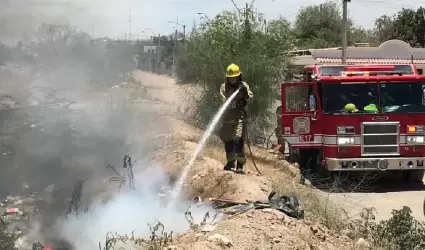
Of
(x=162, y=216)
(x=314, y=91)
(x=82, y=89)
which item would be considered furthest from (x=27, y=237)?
(x=82, y=89)

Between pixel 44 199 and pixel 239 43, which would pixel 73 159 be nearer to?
pixel 44 199

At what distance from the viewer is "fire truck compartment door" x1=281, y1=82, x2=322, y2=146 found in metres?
10.4

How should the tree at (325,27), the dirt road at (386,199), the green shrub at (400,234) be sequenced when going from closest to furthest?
the green shrub at (400,234), the dirt road at (386,199), the tree at (325,27)

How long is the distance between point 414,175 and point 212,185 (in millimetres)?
4905

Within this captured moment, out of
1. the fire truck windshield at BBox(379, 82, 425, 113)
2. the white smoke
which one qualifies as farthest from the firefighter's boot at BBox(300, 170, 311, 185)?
the white smoke

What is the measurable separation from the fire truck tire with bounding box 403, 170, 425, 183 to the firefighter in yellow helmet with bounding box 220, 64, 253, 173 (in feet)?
13.5

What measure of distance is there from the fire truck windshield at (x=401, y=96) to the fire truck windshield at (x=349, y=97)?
0.55 feet

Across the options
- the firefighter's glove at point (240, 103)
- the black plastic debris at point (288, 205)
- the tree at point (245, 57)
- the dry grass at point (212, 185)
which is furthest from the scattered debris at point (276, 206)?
the tree at point (245, 57)

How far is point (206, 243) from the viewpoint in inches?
197

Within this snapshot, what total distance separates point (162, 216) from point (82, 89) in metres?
27.4

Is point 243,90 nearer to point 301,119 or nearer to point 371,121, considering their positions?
point 301,119

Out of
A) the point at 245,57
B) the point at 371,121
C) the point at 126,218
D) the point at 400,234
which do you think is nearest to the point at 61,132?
the point at 245,57

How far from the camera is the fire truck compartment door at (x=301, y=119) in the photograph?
10359mm

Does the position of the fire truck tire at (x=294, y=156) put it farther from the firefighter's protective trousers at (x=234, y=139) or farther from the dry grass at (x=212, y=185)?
the dry grass at (x=212, y=185)
